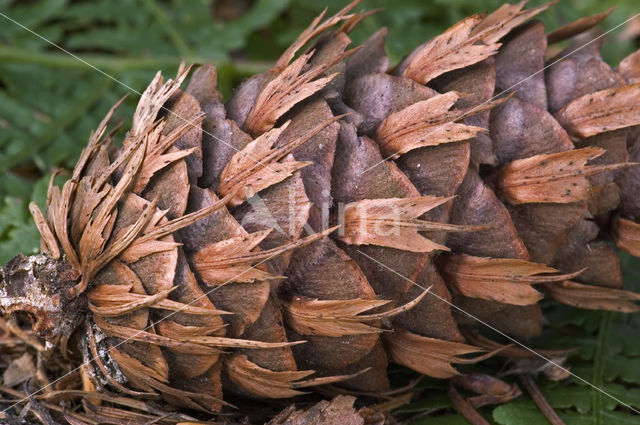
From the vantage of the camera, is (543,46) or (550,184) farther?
(543,46)

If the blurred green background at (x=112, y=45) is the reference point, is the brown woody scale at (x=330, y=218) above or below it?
below

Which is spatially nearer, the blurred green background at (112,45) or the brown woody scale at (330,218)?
the brown woody scale at (330,218)

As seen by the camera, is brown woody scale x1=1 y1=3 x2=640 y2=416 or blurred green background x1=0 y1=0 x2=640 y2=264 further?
blurred green background x1=0 y1=0 x2=640 y2=264

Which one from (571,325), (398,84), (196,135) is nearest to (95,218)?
(196,135)

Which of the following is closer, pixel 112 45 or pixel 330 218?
pixel 330 218

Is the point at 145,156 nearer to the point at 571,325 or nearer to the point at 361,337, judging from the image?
the point at 361,337

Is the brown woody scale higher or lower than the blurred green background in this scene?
lower

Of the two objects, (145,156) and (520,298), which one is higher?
(145,156)

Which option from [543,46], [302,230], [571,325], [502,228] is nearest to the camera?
[302,230]
